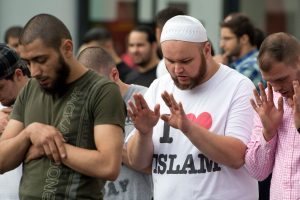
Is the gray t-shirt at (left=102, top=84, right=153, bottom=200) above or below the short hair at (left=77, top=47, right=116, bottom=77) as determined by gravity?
below

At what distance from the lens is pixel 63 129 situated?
3.38 m

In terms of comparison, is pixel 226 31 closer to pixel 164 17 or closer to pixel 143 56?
pixel 164 17

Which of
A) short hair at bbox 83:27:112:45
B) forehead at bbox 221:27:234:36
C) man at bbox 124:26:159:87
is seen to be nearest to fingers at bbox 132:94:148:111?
forehead at bbox 221:27:234:36

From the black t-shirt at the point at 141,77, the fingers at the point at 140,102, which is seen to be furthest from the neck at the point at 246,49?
the fingers at the point at 140,102

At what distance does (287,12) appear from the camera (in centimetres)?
1224

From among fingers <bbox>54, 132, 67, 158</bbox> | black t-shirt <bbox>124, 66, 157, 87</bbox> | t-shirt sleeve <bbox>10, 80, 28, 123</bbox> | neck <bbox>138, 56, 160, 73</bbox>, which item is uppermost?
t-shirt sleeve <bbox>10, 80, 28, 123</bbox>

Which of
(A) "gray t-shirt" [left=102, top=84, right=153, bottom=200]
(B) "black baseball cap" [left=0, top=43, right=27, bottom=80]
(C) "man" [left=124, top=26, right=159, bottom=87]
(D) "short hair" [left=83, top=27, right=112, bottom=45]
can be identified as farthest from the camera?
(D) "short hair" [left=83, top=27, right=112, bottom=45]

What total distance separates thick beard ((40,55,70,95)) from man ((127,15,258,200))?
0.52 m

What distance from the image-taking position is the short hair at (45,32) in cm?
341

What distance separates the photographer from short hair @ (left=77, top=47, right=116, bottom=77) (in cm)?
464

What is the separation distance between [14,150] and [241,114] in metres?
1.41

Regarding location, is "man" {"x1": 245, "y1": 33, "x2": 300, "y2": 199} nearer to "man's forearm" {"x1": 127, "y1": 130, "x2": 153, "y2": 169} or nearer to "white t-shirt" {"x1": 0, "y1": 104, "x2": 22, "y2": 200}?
"man's forearm" {"x1": 127, "y1": 130, "x2": 153, "y2": 169}

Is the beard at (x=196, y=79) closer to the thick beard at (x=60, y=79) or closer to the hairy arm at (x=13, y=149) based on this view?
the thick beard at (x=60, y=79)

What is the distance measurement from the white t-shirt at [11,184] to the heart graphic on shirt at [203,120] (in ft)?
4.01
